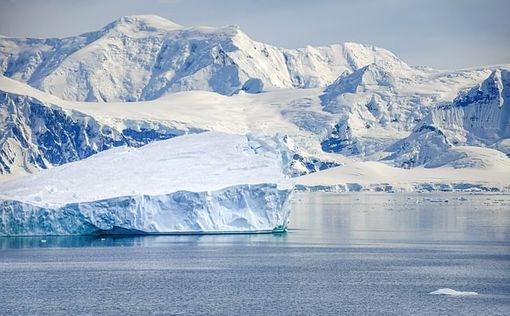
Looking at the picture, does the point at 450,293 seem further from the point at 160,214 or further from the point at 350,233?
the point at 350,233

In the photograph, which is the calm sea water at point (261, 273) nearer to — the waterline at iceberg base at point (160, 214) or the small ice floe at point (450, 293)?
the small ice floe at point (450, 293)

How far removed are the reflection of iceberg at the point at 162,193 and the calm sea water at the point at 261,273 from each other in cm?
155

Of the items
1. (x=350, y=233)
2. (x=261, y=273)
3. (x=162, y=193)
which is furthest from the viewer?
(x=350, y=233)

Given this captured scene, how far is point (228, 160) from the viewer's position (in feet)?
334

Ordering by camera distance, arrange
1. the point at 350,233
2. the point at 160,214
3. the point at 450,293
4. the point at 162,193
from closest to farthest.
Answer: the point at 450,293, the point at 162,193, the point at 160,214, the point at 350,233

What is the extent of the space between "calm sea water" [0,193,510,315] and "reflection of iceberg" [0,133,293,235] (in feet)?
5.09

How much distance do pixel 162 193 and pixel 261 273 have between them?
2568 centimetres

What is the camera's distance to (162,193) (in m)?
94.3

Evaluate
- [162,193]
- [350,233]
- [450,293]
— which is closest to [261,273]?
[450,293]

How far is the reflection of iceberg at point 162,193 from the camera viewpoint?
9269cm

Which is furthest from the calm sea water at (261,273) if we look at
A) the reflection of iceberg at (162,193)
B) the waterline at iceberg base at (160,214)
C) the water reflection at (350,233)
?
the reflection of iceberg at (162,193)

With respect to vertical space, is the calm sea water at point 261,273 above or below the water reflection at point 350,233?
below

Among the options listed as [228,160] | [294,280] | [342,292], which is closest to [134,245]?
[228,160]

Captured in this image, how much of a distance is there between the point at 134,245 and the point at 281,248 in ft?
41.6
